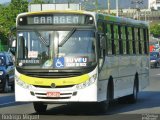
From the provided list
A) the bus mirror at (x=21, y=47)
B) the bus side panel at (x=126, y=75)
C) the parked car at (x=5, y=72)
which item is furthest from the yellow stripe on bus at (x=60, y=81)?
the parked car at (x=5, y=72)

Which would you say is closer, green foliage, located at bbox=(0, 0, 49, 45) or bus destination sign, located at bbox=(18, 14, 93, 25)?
bus destination sign, located at bbox=(18, 14, 93, 25)

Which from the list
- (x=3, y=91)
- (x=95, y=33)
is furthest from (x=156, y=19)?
(x=95, y=33)

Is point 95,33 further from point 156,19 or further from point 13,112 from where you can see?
point 156,19

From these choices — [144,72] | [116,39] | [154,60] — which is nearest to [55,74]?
[116,39]

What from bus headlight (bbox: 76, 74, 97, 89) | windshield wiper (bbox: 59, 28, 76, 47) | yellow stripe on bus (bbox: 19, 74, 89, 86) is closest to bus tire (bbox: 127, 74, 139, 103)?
bus headlight (bbox: 76, 74, 97, 89)

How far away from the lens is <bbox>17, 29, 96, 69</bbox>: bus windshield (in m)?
17.3

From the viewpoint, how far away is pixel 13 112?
1889cm

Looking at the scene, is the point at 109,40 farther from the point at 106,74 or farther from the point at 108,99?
the point at 108,99

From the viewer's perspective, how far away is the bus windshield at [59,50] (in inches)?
682

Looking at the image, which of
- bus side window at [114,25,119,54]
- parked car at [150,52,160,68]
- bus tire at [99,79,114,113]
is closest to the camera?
bus tire at [99,79,114,113]

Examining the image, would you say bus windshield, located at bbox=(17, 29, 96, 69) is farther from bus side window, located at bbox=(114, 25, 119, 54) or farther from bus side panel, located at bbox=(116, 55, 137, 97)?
bus side panel, located at bbox=(116, 55, 137, 97)

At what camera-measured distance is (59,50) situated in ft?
57.0

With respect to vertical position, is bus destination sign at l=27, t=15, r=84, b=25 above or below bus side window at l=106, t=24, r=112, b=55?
above

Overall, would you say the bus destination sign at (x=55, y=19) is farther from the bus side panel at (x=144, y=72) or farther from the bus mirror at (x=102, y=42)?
the bus side panel at (x=144, y=72)
